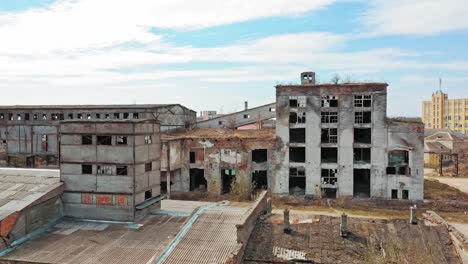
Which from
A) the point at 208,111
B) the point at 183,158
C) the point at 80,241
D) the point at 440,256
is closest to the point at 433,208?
the point at 440,256

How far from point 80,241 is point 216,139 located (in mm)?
19621

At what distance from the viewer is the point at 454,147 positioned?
190ft

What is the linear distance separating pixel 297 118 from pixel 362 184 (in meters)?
10.5

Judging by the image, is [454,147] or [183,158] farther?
[454,147]

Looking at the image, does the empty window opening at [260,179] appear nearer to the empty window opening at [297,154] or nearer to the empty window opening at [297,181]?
the empty window opening at [297,181]

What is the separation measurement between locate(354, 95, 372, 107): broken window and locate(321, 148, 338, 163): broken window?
196 inches

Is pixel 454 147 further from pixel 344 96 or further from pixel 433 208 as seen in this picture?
pixel 344 96

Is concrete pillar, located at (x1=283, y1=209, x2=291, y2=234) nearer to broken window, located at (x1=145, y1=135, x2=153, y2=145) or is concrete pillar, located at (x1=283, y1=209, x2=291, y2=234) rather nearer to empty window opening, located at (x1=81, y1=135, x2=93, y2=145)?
broken window, located at (x1=145, y1=135, x2=153, y2=145)

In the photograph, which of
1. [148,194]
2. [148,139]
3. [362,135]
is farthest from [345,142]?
[148,194]

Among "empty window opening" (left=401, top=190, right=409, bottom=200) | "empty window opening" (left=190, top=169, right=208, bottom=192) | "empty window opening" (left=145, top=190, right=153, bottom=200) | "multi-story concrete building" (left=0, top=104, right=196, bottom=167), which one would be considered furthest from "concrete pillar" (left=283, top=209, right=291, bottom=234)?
"multi-story concrete building" (left=0, top=104, right=196, bottom=167)

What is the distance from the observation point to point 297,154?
37812 millimetres

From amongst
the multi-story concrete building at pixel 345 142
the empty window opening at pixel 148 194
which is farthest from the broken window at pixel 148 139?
the multi-story concrete building at pixel 345 142

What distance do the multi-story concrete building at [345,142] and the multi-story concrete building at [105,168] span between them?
1730 cm

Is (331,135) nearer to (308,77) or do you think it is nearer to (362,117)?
(362,117)
